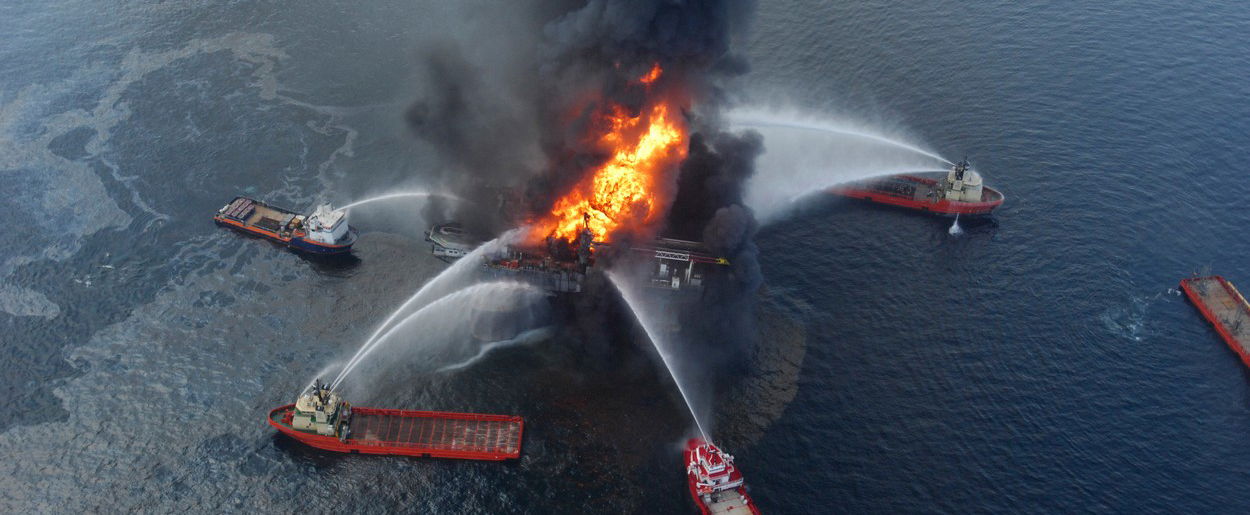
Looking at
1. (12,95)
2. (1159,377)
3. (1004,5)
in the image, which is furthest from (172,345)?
(1004,5)

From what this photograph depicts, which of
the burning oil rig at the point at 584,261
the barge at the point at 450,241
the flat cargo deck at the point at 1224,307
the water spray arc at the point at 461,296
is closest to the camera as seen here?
the water spray arc at the point at 461,296

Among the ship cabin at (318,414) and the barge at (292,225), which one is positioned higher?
the barge at (292,225)

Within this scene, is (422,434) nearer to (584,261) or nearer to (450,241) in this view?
(584,261)

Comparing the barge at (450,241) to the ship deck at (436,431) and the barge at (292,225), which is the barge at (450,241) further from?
the ship deck at (436,431)

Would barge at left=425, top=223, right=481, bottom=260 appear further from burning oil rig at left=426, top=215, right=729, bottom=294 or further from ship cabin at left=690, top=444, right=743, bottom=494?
ship cabin at left=690, top=444, right=743, bottom=494

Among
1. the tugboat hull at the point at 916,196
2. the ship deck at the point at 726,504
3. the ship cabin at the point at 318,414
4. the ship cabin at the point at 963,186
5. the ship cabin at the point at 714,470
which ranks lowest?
the ship cabin at the point at 318,414

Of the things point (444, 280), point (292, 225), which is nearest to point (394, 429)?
point (444, 280)

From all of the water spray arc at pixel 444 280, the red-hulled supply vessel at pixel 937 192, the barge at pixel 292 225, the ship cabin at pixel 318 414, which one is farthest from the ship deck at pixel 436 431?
the red-hulled supply vessel at pixel 937 192

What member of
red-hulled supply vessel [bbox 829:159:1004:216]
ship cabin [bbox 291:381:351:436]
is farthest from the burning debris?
red-hulled supply vessel [bbox 829:159:1004:216]
